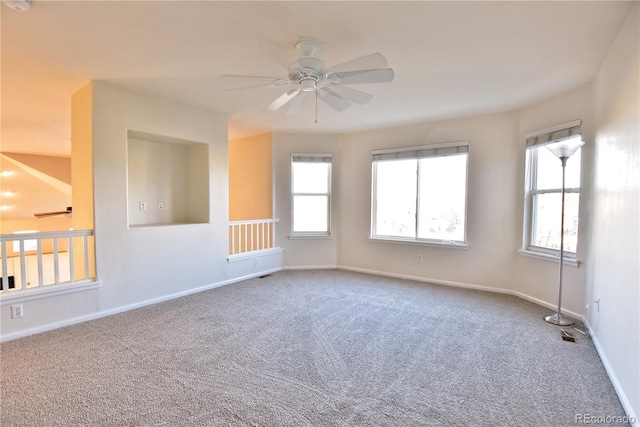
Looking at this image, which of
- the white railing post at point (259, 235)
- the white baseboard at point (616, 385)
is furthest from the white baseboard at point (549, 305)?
the white railing post at point (259, 235)

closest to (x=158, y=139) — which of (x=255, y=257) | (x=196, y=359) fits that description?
(x=255, y=257)

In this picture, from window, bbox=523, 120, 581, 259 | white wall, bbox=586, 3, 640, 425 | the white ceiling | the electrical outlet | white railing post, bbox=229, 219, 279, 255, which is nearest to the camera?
white wall, bbox=586, 3, 640, 425

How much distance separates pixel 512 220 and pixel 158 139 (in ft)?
15.9

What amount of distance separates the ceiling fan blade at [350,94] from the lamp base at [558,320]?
2.91 meters

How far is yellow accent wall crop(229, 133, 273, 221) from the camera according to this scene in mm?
5348

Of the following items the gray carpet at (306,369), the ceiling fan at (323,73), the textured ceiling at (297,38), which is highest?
the textured ceiling at (297,38)

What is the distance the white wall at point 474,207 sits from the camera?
4.05 metres

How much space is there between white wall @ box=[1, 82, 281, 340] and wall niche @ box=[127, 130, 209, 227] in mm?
212

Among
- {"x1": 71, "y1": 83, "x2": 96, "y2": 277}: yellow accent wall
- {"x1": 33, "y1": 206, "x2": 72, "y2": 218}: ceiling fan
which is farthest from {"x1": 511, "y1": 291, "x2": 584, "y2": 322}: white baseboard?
{"x1": 33, "y1": 206, "x2": 72, "y2": 218}: ceiling fan

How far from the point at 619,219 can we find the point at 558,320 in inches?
58.1

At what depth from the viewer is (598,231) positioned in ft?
8.73

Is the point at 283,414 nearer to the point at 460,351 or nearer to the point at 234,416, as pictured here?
the point at 234,416

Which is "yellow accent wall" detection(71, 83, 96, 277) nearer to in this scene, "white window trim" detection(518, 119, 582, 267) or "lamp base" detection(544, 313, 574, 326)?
"lamp base" detection(544, 313, 574, 326)

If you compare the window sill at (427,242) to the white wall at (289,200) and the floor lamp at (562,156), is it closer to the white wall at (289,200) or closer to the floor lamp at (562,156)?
the white wall at (289,200)
